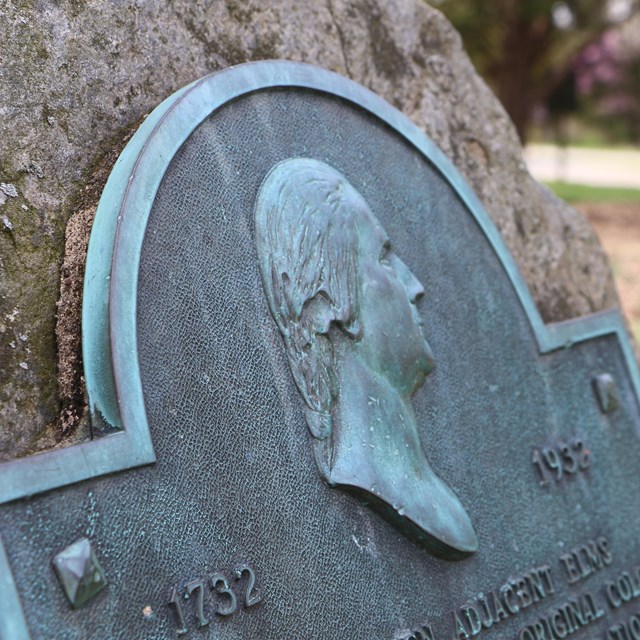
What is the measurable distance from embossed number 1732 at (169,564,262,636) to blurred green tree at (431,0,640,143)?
28.4 ft

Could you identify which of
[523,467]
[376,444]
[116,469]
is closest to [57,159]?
[116,469]

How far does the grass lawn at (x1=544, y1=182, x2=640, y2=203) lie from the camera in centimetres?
1039

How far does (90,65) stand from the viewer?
1.70 meters

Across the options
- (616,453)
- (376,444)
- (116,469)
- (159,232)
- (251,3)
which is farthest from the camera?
(616,453)

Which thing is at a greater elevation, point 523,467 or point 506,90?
point 506,90

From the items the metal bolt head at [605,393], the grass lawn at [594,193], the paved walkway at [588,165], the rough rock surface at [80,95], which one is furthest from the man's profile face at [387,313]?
the paved walkway at [588,165]

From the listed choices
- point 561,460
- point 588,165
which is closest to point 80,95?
point 561,460

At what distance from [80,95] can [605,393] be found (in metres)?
1.32

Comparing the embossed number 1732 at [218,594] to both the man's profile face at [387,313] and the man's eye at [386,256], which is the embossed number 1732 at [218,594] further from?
the man's eye at [386,256]

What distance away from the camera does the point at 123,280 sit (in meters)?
1.47

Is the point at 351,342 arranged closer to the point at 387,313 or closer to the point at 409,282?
the point at 387,313

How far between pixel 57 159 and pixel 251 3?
593 mm

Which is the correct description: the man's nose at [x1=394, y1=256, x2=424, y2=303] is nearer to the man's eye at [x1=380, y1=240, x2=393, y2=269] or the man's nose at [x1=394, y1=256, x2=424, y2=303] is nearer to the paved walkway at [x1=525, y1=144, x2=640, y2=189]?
the man's eye at [x1=380, y1=240, x2=393, y2=269]

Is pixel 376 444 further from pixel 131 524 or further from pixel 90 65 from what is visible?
pixel 90 65
